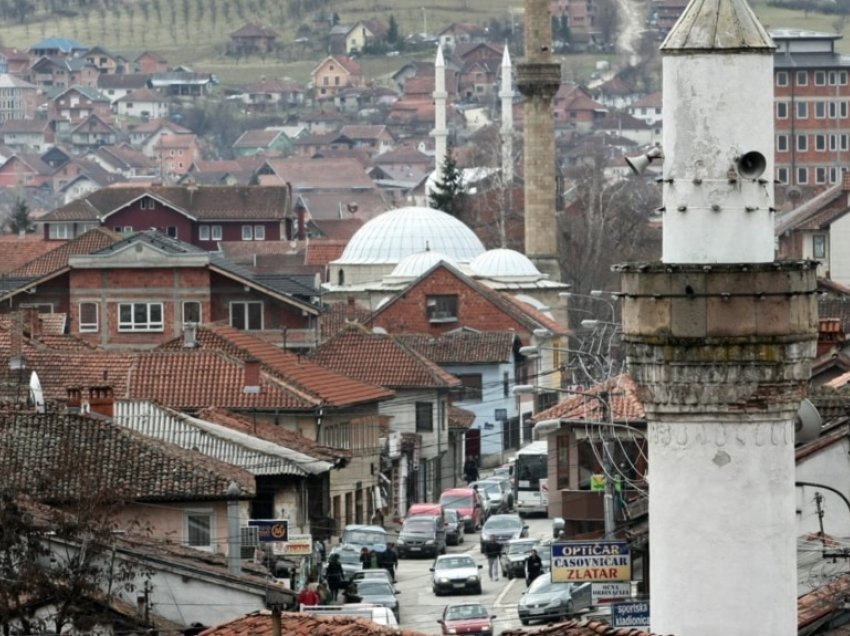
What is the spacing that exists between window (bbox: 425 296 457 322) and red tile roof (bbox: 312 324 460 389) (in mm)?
18554

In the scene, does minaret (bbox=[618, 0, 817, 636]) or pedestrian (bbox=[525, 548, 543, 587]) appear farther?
pedestrian (bbox=[525, 548, 543, 587])

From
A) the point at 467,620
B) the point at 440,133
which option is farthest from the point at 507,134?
the point at 467,620

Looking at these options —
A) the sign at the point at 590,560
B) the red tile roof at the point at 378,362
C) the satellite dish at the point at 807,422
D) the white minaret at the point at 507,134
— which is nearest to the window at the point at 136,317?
the red tile roof at the point at 378,362

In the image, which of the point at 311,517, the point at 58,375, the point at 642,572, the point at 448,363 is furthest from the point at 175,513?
the point at 448,363

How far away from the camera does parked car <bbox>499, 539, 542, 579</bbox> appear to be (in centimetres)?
5294

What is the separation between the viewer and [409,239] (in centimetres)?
11431

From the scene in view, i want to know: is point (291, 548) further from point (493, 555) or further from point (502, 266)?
point (502, 266)

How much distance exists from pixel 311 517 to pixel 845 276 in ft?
119

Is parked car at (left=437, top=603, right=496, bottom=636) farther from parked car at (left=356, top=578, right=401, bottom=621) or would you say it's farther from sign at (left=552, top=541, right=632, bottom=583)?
sign at (left=552, top=541, right=632, bottom=583)

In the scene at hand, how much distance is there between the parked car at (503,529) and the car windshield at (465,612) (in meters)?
12.5

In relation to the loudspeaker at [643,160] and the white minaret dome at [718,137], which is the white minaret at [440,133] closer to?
the loudspeaker at [643,160]

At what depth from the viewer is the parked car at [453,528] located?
196 ft

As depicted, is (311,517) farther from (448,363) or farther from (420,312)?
(420,312)

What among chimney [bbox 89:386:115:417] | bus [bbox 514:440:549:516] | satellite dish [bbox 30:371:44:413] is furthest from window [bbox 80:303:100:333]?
satellite dish [bbox 30:371:44:413]
